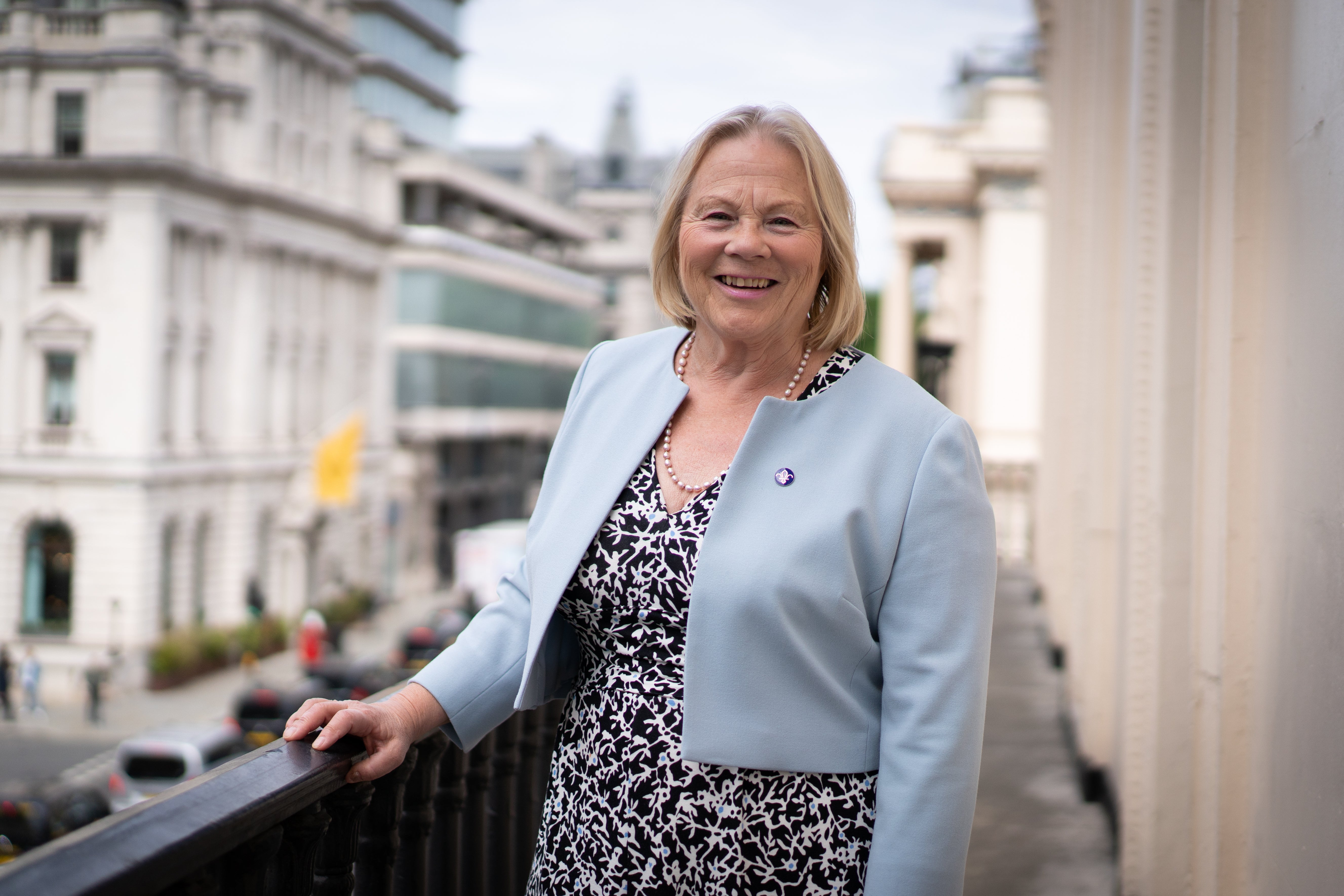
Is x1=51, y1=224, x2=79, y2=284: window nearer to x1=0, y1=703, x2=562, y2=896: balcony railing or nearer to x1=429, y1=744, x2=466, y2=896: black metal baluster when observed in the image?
x1=0, y1=703, x2=562, y2=896: balcony railing

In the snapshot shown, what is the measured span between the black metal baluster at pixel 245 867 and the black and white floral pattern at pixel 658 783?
0.47 m

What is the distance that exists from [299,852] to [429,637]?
2387 cm

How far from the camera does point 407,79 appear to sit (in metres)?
54.2

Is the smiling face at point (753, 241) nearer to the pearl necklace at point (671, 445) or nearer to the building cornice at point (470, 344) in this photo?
the pearl necklace at point (671, 445)

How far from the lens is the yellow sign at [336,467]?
37.0 m

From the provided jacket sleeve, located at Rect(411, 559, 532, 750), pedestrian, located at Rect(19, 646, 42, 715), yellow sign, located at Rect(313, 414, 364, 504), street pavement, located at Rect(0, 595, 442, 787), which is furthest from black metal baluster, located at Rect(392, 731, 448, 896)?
yellow sign, located at Rect(313, 414, 364, 504)

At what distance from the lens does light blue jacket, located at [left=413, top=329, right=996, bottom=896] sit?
5.55ft

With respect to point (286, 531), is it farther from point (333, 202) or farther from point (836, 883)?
point (836, 883)

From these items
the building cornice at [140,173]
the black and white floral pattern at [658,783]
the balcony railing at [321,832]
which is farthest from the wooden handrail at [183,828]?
the building cornice at [140,173]

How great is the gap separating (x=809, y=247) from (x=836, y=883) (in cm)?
90

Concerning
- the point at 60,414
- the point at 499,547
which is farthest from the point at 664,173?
the point at 60,414

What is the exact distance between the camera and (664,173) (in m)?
2.08

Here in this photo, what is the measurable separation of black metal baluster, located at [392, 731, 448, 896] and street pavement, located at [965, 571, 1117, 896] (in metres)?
1.43

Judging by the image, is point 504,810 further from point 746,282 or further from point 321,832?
point 746,282
